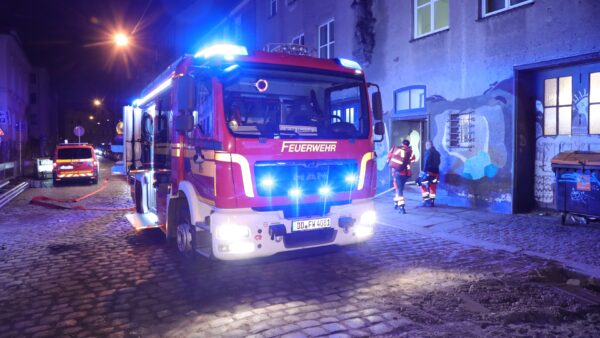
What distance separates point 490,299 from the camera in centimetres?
505

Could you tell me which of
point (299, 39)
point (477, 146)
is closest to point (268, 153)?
point (477, 146)

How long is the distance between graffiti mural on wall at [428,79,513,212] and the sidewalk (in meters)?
0.43

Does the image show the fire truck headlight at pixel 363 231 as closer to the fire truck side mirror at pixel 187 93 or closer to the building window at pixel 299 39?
the fire truck side mirror at pixel 187 93

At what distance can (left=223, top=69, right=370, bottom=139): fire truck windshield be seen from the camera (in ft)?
19.2

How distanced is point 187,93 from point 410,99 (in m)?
9.12

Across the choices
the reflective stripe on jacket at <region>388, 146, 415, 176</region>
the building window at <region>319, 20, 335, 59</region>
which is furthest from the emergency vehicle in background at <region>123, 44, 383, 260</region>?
the building window at <region>319, 20, 335, 59</region>

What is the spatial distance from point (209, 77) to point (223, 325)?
9.94ft

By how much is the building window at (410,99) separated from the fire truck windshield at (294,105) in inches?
275

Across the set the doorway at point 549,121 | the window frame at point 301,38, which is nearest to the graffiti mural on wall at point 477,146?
the doorway at point 549,121

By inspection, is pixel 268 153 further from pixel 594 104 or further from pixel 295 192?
pixel 594 104

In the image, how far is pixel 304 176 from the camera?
19.7 ft

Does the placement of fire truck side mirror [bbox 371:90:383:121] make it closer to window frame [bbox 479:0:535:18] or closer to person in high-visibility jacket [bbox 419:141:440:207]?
person in high-visibility jacket [bbox 419:141:440:207]

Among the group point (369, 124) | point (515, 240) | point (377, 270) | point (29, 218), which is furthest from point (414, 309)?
point (29, 218)

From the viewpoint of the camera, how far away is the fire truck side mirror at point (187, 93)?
583cm
